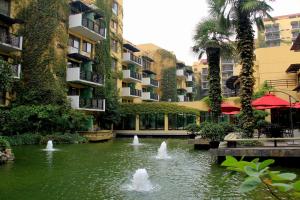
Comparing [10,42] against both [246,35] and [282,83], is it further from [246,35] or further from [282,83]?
[282,83]

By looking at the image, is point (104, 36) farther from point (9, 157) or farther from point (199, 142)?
point (9, 157)

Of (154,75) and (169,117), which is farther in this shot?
(154,75)

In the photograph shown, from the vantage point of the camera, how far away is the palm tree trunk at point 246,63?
15.8 meters

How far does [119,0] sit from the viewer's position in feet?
139

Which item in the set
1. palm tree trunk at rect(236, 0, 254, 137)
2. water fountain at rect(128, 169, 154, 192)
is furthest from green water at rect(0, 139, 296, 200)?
palm tree trunk at rect(236, 0, 254, 137)

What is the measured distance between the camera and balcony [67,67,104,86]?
2967cm

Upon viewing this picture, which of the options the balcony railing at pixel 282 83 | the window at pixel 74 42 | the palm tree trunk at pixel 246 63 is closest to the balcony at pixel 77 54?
the window at pixel 74 42

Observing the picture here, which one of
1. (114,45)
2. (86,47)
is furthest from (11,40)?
(114,45)

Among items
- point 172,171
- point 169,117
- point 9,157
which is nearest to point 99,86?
point 169,117

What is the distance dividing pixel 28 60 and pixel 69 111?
6.03 meters

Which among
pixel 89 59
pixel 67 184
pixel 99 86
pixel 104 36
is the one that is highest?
pixel 104 36

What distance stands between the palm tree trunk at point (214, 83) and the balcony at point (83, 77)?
12710 mm

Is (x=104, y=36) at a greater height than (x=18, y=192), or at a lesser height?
greater

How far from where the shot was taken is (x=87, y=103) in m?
30.8
